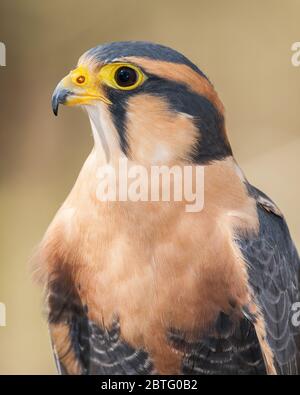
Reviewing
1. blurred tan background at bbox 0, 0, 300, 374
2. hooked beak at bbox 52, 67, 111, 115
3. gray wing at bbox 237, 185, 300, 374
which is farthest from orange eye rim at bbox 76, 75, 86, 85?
gray wing at bbox 237, 185, 300, 374

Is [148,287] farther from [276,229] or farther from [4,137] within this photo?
[4,137]

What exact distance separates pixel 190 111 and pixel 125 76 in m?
0.15

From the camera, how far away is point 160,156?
1143 millimetres

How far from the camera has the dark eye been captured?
1.08 metres

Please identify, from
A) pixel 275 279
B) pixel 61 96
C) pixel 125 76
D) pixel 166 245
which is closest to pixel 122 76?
pixel 125 76

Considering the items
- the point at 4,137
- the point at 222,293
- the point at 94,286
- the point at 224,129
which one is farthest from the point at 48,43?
the point at 222,293

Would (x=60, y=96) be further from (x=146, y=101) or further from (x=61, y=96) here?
(x=146, y=101)

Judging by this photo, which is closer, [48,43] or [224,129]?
[224,129]

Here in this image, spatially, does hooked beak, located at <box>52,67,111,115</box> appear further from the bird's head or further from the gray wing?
the gray wing

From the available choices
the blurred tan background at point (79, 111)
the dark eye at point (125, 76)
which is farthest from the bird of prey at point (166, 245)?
the blurred tan background at point (79, 111)

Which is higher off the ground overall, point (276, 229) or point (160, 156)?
point (160, 156)

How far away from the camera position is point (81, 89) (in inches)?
43.0
